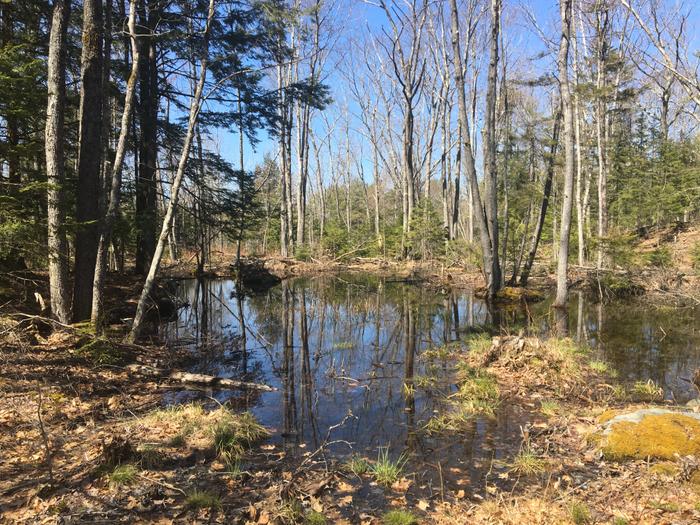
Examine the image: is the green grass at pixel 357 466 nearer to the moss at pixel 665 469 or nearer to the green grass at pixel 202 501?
the green grass at pixel 202 501

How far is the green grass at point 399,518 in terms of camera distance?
346 centimetres

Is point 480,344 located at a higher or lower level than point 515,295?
lower

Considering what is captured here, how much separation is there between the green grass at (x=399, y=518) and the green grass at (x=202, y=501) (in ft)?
4.67

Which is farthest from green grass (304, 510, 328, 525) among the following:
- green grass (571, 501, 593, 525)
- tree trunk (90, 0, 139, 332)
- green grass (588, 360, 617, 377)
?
green grass (588, 360, 617, 377)

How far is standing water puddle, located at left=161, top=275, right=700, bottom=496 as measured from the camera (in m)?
5.08

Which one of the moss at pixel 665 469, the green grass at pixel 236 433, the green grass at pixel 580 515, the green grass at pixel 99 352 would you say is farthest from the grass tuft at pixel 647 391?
the green grass at pixel 99 352

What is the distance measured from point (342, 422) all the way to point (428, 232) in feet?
65.0

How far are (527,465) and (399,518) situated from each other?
1657 mm

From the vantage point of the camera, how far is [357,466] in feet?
14.4

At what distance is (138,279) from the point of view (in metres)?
13.2

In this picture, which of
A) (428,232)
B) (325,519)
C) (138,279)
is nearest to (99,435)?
(325,519)

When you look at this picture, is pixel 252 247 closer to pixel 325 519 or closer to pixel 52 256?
pixel 52 256

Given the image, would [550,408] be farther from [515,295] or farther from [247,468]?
[515,295]

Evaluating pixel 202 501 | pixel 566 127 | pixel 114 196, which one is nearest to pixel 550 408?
pixel 202 501
